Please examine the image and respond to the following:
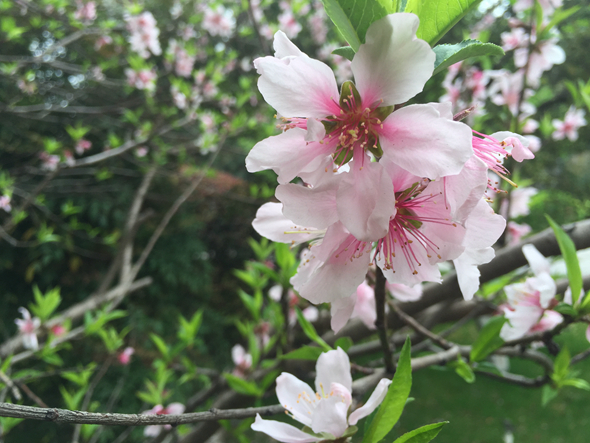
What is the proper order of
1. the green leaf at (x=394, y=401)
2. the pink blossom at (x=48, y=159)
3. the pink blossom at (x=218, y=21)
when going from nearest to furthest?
the green leaf at (x=394, y=401) → the pink blossom at (x=48, y=159) → the pink blossom at (x=218, y=21)

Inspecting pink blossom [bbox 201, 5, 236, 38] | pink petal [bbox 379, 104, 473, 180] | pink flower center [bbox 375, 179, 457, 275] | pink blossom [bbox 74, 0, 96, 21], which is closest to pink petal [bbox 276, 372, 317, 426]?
pink flower center [bbox 375, 179, 457, 275]

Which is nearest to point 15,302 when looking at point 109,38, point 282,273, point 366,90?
point 109,38

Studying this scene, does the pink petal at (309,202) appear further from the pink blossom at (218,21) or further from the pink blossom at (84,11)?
the pink blossom at (218,21)

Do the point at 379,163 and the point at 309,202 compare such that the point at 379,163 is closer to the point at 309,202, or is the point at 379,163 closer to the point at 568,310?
the point at 309,202

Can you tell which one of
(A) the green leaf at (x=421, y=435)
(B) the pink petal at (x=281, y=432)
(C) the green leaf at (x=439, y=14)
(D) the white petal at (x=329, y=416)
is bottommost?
(B) the pink petal at (x=281, y=432)

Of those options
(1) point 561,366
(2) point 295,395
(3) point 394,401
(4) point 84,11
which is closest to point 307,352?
(2) point 295,395

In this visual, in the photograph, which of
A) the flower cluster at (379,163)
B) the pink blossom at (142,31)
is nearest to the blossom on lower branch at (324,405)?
the flower cluster at (379,163)

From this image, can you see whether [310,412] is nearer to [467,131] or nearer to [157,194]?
[467,131]
